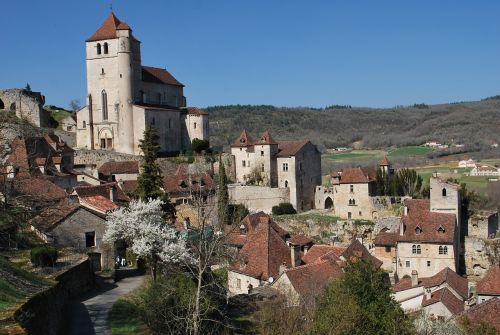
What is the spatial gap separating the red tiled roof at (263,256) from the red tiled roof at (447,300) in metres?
8.21

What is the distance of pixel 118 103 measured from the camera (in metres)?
63.5

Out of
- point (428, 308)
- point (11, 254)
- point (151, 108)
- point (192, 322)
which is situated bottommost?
point (428, 308)

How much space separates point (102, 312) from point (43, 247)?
13.7 feet

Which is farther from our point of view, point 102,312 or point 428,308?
point 428,308

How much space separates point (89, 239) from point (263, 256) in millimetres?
11476

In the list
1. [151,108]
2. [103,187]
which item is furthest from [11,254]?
[151,108]

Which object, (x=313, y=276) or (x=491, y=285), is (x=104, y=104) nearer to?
(x=313, y=276)

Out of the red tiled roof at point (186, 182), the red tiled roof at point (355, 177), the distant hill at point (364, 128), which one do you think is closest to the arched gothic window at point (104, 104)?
the red tiled roof at point (186, 182)

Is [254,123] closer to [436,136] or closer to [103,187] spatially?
[436,136]

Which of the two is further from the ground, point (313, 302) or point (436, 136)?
point (436, 136)

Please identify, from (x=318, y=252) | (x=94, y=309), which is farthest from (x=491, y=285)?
(x=94, y=309)

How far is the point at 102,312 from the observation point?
75.0 feet

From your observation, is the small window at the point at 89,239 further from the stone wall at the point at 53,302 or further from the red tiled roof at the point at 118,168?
the red tiled roof at the point at 118,168

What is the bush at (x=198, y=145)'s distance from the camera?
215 feet
